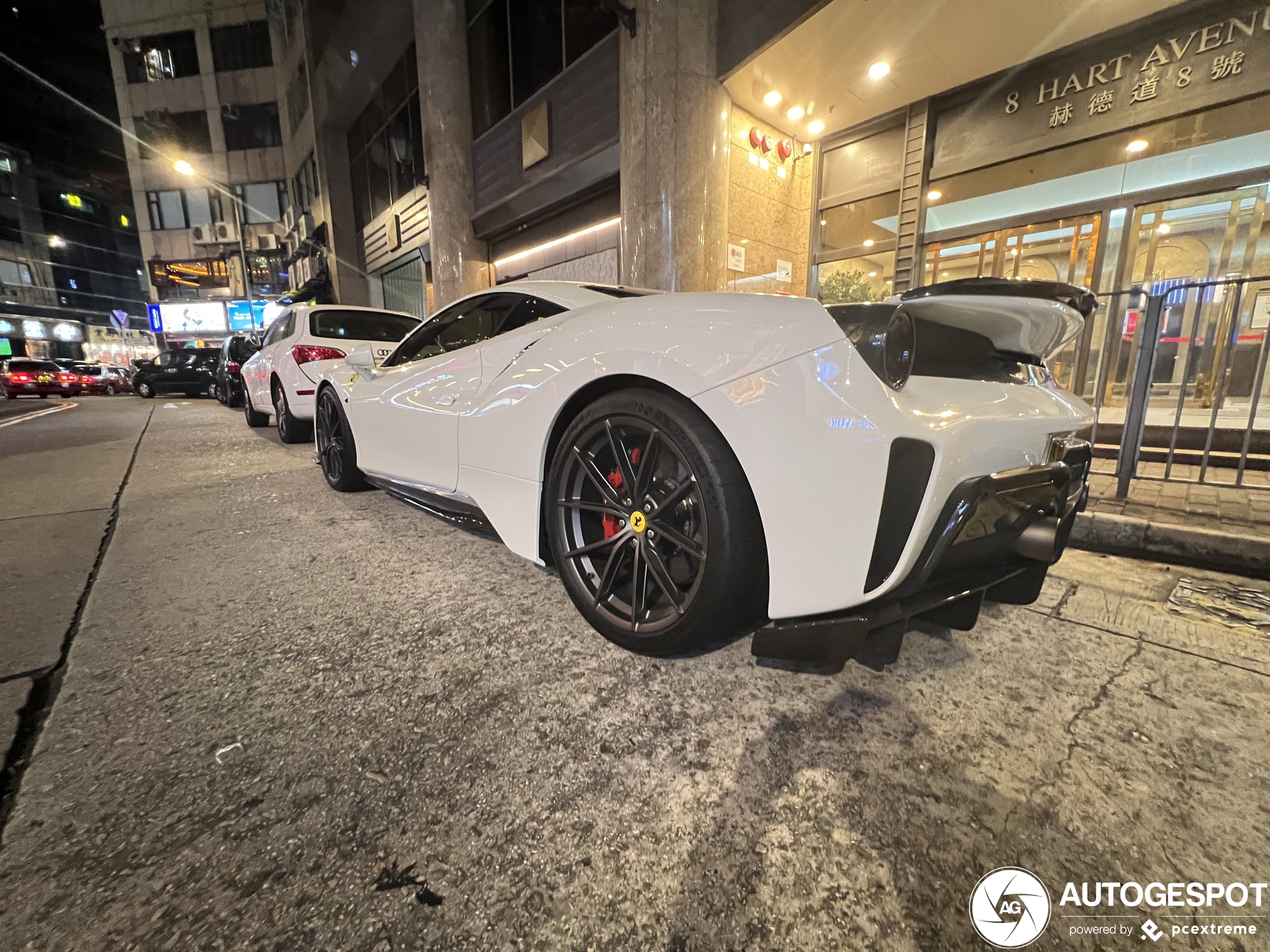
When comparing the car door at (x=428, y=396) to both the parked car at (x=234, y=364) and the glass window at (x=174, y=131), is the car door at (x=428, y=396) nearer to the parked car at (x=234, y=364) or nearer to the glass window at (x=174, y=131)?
the parked car at (x=234, y=364)

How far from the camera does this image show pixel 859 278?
7.42 metres

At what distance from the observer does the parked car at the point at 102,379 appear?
819 inches

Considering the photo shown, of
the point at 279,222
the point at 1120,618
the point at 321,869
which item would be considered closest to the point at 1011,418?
the point at 1120,618

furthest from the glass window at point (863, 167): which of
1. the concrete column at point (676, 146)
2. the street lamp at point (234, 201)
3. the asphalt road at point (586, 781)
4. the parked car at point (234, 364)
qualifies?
the street lamp at point (234, 201)

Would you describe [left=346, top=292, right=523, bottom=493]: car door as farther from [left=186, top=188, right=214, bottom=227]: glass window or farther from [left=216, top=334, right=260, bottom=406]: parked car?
[left=186, top=188, right=214, bottom=227]: glass window

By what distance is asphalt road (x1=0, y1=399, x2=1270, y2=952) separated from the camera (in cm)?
87

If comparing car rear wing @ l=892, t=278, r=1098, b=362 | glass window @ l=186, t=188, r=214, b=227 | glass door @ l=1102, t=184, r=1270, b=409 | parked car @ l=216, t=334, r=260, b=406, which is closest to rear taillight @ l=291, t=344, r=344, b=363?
car rear wing @ l=892, t=278, r=1098, b=362

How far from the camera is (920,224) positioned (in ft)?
22.9

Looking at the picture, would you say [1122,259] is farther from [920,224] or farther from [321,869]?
[321,869]

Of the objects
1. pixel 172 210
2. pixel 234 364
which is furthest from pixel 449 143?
pixel 172 210

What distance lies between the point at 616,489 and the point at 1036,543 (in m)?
1.22

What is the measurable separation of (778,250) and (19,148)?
71.6 metres

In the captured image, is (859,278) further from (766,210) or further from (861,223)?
(766,210)

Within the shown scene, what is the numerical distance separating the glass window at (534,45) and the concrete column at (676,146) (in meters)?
3.30
